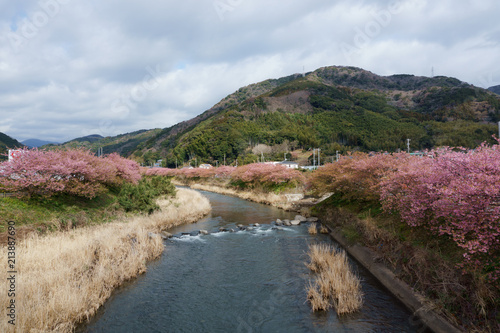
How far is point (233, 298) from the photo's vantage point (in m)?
9.65

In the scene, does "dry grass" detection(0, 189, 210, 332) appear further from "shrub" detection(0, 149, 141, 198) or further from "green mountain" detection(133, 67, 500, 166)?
"green mountain" detection(133, 67, 500, 166)

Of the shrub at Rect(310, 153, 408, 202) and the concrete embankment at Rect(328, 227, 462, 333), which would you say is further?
the shrub at Rect(310, 153, 408, 202)

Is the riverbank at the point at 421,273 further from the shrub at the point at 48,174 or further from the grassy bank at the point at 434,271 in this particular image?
the shrub at the point at 48,174

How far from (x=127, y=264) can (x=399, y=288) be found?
1107cm

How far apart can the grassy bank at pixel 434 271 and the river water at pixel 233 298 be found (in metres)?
1.14

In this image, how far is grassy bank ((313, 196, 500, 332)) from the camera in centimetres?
646

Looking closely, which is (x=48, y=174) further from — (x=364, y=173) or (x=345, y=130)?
(x=345, y=130)

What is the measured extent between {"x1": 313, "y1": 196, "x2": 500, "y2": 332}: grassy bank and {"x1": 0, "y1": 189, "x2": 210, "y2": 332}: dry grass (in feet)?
34.5

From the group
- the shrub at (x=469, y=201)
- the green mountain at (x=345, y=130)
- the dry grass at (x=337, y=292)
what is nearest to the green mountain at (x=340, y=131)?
the green mountain at (x=345, y=130)

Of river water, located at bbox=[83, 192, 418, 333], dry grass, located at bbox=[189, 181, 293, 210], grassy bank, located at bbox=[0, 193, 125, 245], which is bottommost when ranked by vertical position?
river water, located at bbox=[83, 192, 418, 333]

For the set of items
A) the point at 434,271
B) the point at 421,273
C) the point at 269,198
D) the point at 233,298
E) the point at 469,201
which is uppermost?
the point at 469,201

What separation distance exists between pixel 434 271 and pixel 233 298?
22.3 feet

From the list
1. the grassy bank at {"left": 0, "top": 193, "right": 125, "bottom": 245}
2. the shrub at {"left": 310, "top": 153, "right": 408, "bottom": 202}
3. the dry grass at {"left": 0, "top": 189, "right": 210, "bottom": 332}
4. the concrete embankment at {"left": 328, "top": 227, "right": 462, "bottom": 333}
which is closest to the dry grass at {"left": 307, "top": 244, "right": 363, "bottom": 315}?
the concrete embankment at {"left": 328, "top": 227, "right": 462, "bottom": 333}

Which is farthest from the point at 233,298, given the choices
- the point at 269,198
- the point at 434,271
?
the point at 269,198
